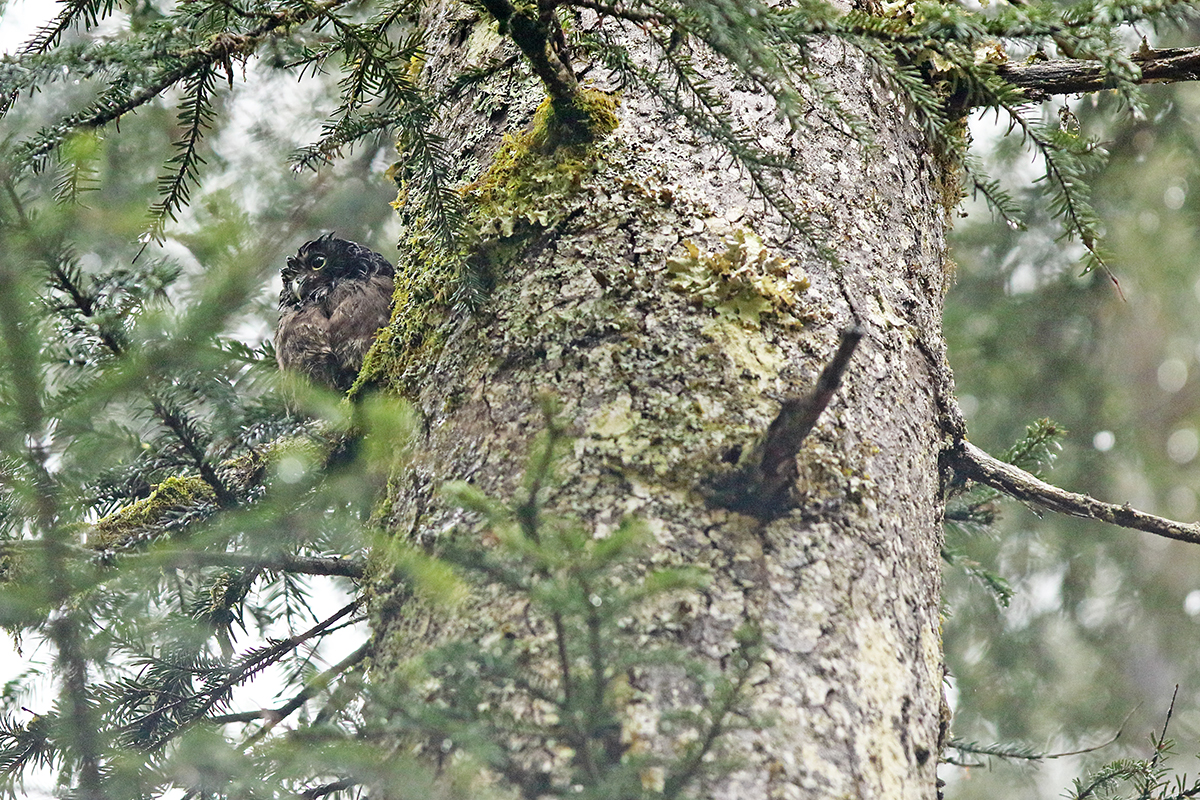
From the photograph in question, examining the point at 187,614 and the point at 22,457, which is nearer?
the point at 22,457

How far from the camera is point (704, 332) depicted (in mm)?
1736

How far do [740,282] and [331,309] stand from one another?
6.18 ft

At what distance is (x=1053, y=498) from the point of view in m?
2.18

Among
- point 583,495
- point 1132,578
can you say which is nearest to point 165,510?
point 583,495

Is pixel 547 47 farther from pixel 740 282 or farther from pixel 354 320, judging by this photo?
pixel 354 320

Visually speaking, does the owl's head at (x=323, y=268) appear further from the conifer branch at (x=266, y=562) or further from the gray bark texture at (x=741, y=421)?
the conifer branch at (x=266, y=562)

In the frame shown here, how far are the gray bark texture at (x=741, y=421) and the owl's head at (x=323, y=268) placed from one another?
149 centimetres

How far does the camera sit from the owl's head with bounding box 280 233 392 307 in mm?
3506

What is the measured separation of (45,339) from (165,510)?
0.92 metres

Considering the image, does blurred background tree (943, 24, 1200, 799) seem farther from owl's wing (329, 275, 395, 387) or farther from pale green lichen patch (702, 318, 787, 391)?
pale green lichen patch (702, 318, 787, 391)

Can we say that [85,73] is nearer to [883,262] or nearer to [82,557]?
[82,557]

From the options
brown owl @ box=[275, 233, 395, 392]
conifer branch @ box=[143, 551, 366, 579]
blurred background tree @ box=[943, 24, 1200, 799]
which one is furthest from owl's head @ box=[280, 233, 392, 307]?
blurred background tree @ box=[943, 24, 1200, 799]

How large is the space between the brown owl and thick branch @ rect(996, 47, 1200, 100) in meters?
1.82

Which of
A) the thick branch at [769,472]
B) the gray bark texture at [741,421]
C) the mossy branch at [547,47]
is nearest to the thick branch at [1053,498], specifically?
the gray bark texture at [741,421]
